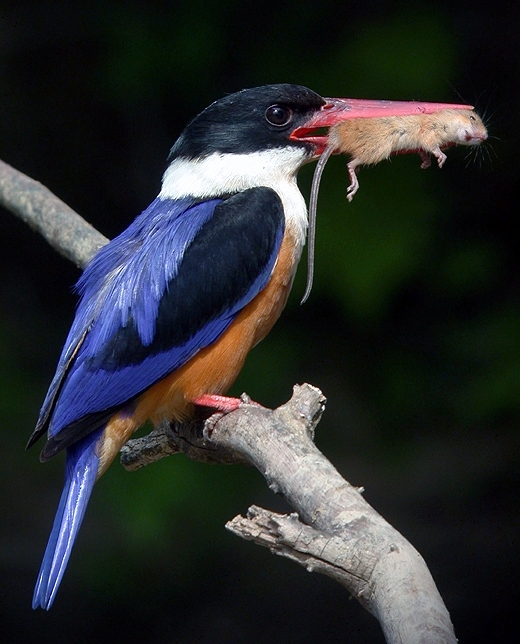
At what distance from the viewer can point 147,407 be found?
238 centimetres

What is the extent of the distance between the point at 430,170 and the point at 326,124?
1.18 meters

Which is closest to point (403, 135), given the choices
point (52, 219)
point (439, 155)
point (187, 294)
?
point (439, 155)

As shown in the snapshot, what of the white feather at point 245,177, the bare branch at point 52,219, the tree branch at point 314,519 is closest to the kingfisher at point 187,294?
the white feather at point 245,177

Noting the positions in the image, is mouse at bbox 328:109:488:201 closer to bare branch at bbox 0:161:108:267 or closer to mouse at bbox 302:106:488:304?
mouse at bbox 302:106:488:304

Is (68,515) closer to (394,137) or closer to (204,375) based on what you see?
(204,375)

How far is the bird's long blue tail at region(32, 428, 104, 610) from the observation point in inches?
87.3

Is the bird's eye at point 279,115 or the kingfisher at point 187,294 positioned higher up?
the bird's eye at point 279,115

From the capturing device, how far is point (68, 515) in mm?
2256

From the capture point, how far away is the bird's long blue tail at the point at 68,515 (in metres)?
2.22

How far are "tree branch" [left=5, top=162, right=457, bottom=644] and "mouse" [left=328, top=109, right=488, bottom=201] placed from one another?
65cm

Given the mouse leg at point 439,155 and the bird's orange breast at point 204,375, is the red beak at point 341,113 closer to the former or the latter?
the mouse leg at point 439,155

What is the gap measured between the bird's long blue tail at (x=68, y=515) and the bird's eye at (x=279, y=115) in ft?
2.89

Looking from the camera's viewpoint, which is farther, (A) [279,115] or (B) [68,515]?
(A) [279,115]

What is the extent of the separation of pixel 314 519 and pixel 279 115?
1237 millimetres
